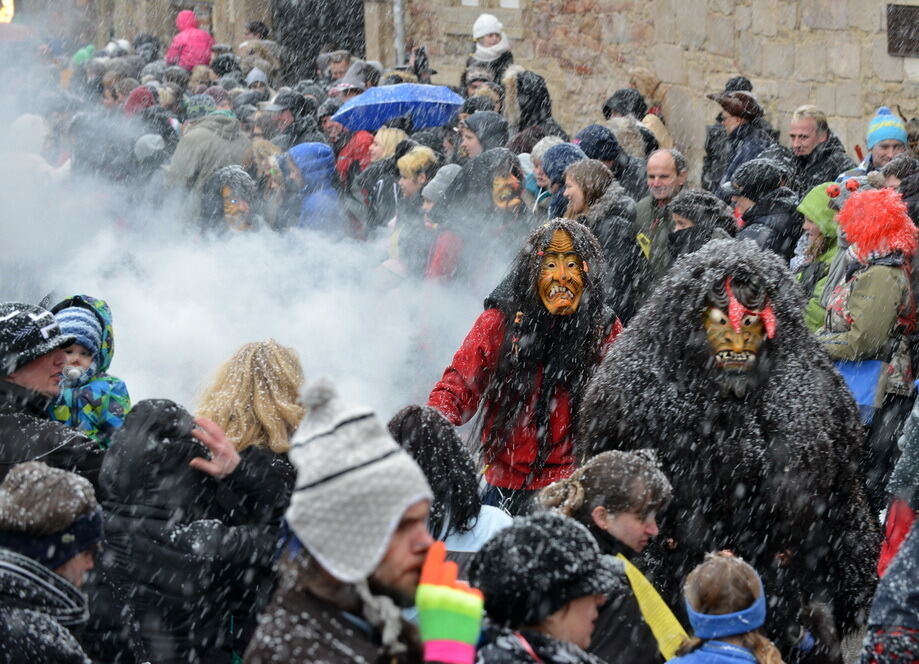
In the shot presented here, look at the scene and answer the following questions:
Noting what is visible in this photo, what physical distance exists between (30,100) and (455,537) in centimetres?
1341

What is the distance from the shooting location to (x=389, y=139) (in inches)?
420

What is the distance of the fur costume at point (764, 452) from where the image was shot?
4.79m

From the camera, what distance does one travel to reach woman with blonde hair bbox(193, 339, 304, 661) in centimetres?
413

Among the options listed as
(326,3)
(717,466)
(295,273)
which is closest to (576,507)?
(717,466)

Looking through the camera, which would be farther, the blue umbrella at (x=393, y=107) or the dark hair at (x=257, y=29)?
the dark hair at (x=257, y=29)

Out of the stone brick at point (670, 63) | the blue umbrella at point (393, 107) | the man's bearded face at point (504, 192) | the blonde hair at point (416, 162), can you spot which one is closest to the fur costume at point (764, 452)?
the man's bearded face at point (504, 192)

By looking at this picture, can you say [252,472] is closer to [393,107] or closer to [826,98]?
[393,107]

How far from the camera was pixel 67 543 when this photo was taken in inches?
139

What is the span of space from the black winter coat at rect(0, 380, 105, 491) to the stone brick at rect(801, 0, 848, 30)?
11976mm

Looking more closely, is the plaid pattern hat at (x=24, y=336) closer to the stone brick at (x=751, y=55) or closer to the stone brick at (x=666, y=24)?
the stone brick at (x=751, y=55)

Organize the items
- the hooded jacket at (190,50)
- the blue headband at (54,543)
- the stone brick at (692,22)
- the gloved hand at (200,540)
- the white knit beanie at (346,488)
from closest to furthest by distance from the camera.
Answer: the white knit beanie at (346,488), the blue headband at (54,543), the gloved hand at (200,540), the stone brick at (692,22), the hooded jacket at (190,50)

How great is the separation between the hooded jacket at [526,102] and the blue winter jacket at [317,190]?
150 centimetres

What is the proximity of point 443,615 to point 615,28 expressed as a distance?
49.5 ft

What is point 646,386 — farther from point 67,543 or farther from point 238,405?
point 67,543
